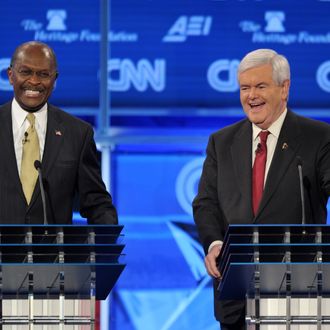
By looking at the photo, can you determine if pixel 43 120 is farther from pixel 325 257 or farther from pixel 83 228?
pixel 325 257

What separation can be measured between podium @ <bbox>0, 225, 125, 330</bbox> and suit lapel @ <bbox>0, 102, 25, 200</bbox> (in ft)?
2.81

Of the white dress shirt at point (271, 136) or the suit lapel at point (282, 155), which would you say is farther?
the white dress shirt at point (271, 136)

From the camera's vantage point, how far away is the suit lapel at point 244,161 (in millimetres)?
4688

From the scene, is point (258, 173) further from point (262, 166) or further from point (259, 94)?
point (259, 94)

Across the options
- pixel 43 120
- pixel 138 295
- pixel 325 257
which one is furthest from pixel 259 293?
pixel 138 295

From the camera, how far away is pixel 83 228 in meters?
3.95

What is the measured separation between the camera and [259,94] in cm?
475

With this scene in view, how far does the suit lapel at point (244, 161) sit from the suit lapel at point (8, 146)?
776 mm

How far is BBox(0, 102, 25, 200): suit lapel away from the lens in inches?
188

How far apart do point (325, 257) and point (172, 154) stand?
421 centimetres

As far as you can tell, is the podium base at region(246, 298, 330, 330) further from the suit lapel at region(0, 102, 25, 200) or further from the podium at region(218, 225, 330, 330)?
the suit lapel at region(0, 102, 25, 200)

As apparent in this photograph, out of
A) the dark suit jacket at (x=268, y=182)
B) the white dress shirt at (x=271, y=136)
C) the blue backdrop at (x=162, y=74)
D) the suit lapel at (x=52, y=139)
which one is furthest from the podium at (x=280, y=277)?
the blue backdrop at (x=162, y=74)

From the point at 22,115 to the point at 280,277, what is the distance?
1.43 metres

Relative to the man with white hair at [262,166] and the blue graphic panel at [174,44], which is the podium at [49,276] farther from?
the blue graphic panel at [174,44]
